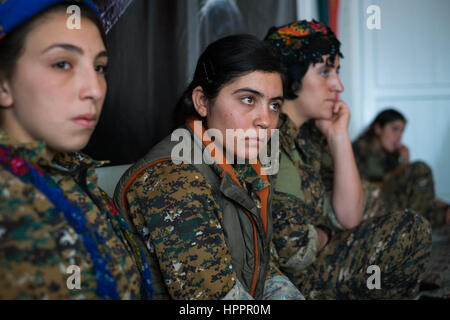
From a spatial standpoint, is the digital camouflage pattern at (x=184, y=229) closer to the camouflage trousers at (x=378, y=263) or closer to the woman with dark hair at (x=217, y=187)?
the woman with dark hair at (x=217, y=187)

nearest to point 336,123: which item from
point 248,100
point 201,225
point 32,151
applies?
point 248,100

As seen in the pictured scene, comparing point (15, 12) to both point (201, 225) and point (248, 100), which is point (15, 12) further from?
point (248, 100)

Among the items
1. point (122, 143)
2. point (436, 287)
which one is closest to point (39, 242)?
point (122, 143)

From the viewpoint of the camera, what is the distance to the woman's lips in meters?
0.81

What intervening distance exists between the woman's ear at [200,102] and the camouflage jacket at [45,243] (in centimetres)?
59

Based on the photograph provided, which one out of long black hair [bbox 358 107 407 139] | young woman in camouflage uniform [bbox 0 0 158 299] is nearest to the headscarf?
young woman in camouflage uniform [bbox 0 0 158 299]

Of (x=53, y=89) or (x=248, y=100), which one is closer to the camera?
(x=53, y=89)

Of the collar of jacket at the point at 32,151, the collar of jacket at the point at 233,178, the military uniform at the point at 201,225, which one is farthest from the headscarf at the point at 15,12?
the collar of jacket at the point at 233,178

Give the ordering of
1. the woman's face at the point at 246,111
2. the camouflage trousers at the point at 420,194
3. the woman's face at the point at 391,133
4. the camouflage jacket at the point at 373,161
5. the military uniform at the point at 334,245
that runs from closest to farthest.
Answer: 1. the woman's face at the point at 246,111
2. the military uniform at the point at 334,245
3. the camouflage trousers at the point at 420,194
4. the camouflage jacket at the point at 373,161
5. the woman's face at the point at 391,133

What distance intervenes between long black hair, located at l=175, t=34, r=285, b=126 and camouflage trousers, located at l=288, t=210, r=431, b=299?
827 mm

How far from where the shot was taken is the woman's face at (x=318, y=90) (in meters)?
1.93

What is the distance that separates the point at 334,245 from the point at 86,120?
1314 mm

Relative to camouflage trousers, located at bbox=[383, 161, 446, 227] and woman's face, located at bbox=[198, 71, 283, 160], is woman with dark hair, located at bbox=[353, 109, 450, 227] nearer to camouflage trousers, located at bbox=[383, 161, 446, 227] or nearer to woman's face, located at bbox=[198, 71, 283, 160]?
camouflage trousers, located at bbox=[383, 161, 446, 227]

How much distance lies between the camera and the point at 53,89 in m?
0.77
